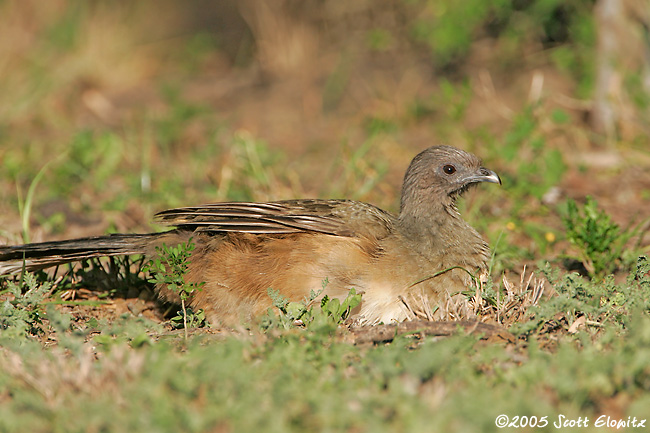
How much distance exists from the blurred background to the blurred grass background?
0.11 ft

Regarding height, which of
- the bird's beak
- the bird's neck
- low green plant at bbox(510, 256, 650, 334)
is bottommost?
low green plant at bbox(510, 256, 650, 334)

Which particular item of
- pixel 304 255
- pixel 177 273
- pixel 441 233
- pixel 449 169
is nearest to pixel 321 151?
pixel 449 169

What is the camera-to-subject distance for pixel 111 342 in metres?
3.68

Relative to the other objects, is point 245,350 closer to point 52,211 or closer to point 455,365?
point 455,365

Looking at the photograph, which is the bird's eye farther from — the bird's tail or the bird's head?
the bird's tail

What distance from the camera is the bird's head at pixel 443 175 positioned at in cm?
506

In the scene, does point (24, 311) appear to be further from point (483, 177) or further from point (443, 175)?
point (483, 177)

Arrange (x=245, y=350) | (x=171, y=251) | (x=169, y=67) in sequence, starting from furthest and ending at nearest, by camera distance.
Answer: (x=169, y=67) < (x=171, y=251) < (x=245, y=350)

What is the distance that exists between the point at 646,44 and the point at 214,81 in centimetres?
666

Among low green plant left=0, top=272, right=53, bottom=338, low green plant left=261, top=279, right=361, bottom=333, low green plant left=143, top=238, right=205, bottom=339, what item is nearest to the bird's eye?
low green plant left=261, top=279, right=361, bottom=333

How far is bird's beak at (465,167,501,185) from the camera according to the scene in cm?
502

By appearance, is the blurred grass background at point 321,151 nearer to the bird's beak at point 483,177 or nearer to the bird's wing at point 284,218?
the bird's beak at point 483,177

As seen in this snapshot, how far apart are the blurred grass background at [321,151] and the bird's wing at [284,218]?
2.86 ft

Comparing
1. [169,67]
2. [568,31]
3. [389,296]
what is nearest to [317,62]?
[169,67]
